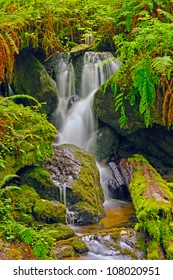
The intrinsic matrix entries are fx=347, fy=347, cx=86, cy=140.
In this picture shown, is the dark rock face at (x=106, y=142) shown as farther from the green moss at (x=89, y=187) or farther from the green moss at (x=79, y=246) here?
the green moss at (x=79, y=246)

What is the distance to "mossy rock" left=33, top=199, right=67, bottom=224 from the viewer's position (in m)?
5.40

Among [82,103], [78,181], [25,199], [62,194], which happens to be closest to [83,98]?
[82,103]

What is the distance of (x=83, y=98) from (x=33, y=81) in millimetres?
1372

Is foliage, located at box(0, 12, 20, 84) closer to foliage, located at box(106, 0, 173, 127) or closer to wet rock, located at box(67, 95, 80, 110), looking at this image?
wet rock, located at box(67, 95, 80, 110)

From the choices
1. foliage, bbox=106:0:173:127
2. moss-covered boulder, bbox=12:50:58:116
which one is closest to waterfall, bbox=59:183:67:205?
foliage, bbox=106:0:173:127

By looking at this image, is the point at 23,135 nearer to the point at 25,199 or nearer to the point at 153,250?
the point at 25,199

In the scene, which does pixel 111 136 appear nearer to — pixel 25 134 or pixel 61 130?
pixel 61 130

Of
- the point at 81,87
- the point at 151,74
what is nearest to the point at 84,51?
the point at 81,87

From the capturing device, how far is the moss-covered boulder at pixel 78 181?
6.22m

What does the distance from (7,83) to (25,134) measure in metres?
2.98

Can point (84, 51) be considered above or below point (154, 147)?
above

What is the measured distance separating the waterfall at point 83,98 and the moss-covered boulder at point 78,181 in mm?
1414

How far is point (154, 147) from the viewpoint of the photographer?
28.5 feet

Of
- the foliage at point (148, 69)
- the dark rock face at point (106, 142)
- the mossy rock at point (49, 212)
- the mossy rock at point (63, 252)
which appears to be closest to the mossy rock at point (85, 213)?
the mossy rock at point (49, 212)
